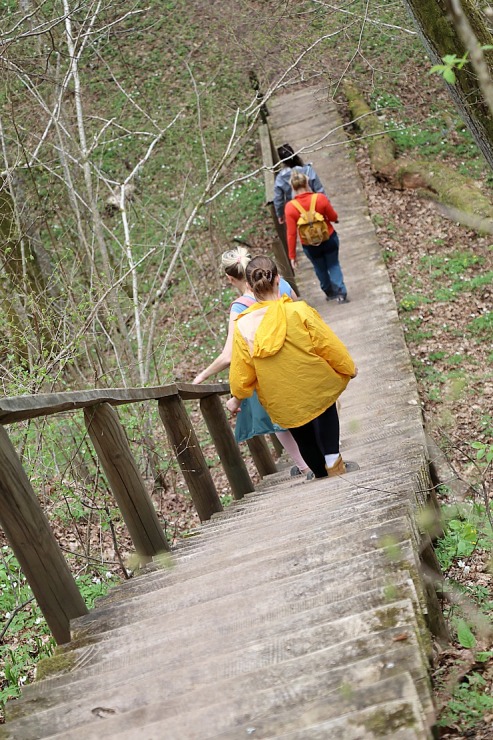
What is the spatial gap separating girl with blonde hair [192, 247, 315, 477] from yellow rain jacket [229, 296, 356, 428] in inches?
27.2

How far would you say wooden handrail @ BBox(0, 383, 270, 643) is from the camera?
3.48 metres

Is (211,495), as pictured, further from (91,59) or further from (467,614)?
(91,59)

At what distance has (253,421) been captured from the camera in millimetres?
7094

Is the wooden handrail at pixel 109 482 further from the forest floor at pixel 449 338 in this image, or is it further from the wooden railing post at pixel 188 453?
the forest floor at pixel 449 338

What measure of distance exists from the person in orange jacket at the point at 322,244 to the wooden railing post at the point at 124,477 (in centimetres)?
627

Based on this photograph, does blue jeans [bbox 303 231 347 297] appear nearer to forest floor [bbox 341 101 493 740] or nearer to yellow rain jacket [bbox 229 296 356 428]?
forest floor [bbox 341 101 493 740]

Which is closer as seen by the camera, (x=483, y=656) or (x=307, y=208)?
(x=483, y=656)

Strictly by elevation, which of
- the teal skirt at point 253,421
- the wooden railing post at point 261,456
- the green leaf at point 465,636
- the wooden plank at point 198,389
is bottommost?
the wooden railing post at point 261,456

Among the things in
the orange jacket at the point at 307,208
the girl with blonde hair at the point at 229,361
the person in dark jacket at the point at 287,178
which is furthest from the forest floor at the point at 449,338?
the orange jacket at the point at 307,208

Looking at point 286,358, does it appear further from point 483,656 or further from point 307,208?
point 307,208

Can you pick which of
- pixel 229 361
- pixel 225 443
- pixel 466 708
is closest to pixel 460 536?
pixel 466 708

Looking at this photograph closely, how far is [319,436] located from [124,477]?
171 cm

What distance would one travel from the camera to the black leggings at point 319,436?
18.8 feet

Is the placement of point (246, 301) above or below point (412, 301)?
above
